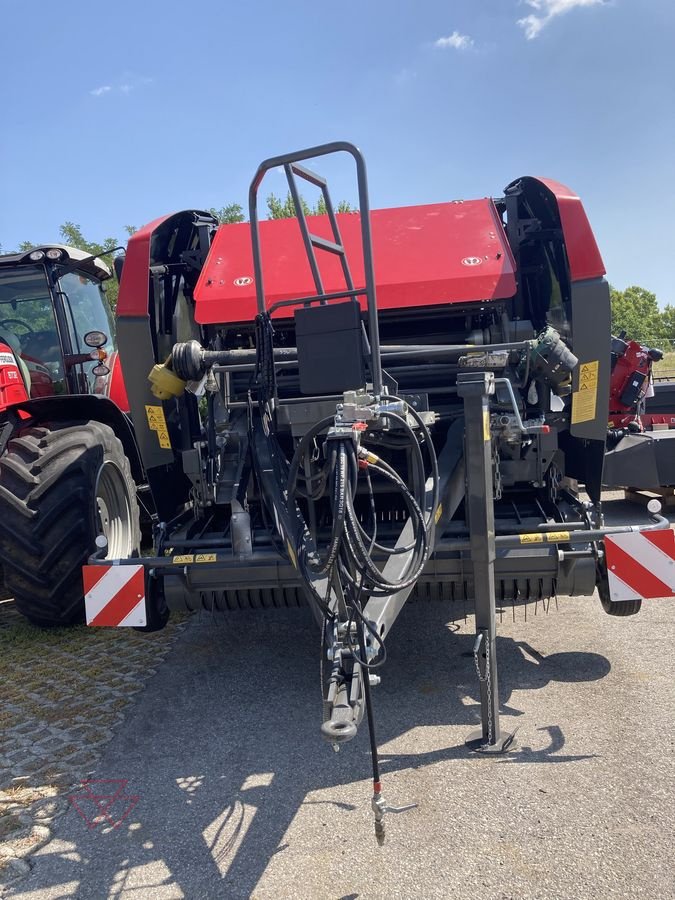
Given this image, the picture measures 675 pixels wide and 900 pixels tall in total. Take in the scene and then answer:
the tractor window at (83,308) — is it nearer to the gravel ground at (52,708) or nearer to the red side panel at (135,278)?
the red side panel at (135,278)

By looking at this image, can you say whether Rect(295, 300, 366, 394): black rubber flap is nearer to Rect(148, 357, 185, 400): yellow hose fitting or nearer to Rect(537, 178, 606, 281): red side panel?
Rect(148, 357, 185, 400): yellow hose fitting

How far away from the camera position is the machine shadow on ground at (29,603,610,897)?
96.0 inches

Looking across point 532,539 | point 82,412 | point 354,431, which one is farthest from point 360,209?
point 82,412

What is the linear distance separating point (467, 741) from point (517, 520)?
43.3 inches

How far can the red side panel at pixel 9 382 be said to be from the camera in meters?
4.51

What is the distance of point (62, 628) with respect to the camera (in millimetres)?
4793

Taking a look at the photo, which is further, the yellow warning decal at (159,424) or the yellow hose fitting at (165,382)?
the yellow warning decal at (159,424)

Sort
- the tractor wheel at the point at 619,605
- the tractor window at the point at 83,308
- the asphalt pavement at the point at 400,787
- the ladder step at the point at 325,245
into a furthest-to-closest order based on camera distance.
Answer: the tractor window at the point at 83,308, the tractor wheel at the point at 619,605, the ladder step at the point at 325,245, the asphalt pavement at the point at 400,787

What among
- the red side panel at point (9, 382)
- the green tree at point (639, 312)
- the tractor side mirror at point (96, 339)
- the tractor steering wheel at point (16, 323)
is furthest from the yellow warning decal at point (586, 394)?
the green tree at point (639, 312)

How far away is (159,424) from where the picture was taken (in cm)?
377

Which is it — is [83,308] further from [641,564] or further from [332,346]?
[641,564]

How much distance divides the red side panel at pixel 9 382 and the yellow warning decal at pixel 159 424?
1328mm

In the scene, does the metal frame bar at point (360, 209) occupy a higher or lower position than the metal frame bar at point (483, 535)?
higher

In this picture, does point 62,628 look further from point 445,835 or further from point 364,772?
point 445,835
